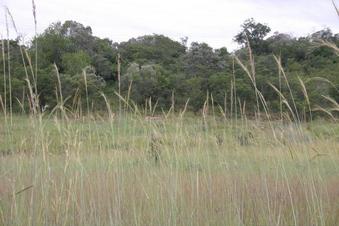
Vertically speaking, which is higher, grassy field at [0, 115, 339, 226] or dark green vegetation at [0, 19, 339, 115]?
dark green vegetation at [0, 19, 339, 115]

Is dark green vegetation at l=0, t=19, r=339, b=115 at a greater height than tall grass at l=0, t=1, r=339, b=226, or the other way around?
dark green vegetation at l=0, t=19, r=339, b=115

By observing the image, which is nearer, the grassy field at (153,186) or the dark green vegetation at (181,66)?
the grassy field at (153,186)

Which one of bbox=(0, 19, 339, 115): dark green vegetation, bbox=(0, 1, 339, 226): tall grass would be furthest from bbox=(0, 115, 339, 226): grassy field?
bbox=(0, 19, 339, 115): dark green vegetation

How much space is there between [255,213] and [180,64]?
29.3 metres

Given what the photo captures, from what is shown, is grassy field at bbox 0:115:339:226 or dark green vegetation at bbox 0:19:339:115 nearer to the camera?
grassy field at bbox 0:115:339:226

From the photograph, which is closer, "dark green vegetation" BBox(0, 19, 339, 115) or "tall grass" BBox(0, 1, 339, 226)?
"tall grass" BBox(0, 1, 339, 226)

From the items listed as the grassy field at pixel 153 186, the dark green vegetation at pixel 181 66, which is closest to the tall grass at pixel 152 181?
the grassy field at pixel 153 186

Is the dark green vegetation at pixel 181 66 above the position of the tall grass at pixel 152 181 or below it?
above

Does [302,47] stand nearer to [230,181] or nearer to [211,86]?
→ [211,86]

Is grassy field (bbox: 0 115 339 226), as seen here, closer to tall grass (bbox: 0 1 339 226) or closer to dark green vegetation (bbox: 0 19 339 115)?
tall grass (bbox: 0 1 339 226)

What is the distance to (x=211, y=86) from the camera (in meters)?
21.3

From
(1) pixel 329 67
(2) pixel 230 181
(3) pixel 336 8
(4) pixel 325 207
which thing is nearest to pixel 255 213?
(2) pixel 230 181

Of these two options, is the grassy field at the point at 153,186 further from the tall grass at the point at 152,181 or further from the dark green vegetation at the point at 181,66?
the dark green vegetation at the point at 181,66

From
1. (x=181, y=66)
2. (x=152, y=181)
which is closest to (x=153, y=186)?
(x=152, y=181)
